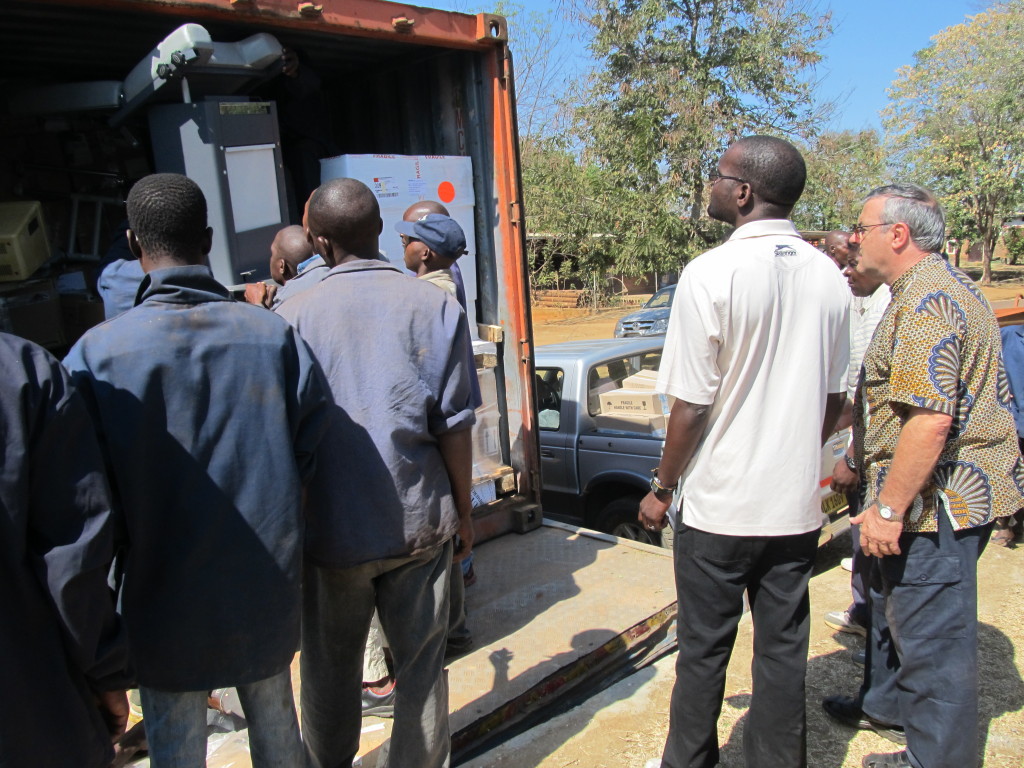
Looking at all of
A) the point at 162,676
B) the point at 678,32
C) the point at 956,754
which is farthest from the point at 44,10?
the point at 678,32

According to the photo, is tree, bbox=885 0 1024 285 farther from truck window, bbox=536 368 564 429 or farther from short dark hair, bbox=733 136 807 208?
short dark hair, bbox=733 136 807 208

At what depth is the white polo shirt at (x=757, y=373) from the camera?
2297 millimetres

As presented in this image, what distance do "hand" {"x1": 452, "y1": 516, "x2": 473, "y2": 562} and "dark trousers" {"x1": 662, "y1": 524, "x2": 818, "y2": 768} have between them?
695 millimetres

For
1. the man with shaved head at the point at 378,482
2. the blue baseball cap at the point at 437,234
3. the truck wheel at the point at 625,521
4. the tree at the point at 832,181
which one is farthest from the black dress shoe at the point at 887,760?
the tree at the point at 832,181

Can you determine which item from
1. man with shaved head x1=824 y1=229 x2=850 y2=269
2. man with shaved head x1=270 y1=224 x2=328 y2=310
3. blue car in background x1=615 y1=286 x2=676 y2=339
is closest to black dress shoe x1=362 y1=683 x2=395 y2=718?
man with shaved head x1=270 y1=224 x2=328 y2=310

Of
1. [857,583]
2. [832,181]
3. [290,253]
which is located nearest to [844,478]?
[857,583]

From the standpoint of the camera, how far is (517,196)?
4543 millimetres

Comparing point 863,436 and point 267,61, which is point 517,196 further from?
point 863,436

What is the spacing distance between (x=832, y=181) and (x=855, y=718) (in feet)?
60.7

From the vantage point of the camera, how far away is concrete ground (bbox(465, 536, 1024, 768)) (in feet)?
9.73

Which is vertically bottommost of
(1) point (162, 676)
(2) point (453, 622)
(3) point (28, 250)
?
(2) point (453, 622)

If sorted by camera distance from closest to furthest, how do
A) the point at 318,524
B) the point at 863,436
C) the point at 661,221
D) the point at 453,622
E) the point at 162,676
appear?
the point at 162,676 → the point at 318,524 → the point at 863,436 → the point at 453,622 → the point at 661,221

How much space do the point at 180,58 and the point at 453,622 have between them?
107 inches

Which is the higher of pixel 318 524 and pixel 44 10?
pixel 44 10
